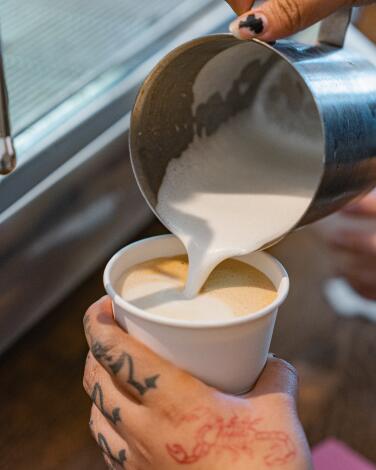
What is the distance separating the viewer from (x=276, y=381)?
0.81 meters

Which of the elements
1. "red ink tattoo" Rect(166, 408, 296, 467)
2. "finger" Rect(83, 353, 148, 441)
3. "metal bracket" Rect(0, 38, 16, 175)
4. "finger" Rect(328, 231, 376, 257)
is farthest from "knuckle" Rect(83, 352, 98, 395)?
"finger" Rect(328, 231, 376, 257)

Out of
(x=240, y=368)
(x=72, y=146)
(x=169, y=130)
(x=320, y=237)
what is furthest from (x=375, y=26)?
(x=240, y=368)

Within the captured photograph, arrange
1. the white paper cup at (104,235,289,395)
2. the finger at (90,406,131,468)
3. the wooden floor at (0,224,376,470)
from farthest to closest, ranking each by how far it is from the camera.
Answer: the wooden floor at (0,224,376,470)
the finger at (90,406,131,468)
the white paper cup at (104,235,289,395)

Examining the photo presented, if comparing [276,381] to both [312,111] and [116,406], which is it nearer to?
[116,406]

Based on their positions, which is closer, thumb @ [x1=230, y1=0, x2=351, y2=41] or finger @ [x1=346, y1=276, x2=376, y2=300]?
thumb @ [x1=230, y1=0, x2=351, y2=41]

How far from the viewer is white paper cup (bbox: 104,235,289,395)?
2.28 ft

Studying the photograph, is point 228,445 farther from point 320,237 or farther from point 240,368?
point 320,237

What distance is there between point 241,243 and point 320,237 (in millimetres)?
632

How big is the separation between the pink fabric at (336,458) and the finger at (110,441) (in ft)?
0.98

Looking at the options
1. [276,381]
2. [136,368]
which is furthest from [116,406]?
[276,381]

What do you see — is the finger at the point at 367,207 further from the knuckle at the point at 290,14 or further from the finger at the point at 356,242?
the knuckle at the point at 290,14

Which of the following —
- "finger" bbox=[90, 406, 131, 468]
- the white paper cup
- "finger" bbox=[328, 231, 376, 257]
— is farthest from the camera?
"finger" bbox=[328, 231, 376, 257]

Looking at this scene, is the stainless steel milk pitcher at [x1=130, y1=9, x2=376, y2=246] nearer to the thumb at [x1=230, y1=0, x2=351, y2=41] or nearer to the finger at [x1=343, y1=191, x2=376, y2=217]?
the thumb at [x1=230, y1=0, x2=351, y2=41]

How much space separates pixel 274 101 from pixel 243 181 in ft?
0.43
